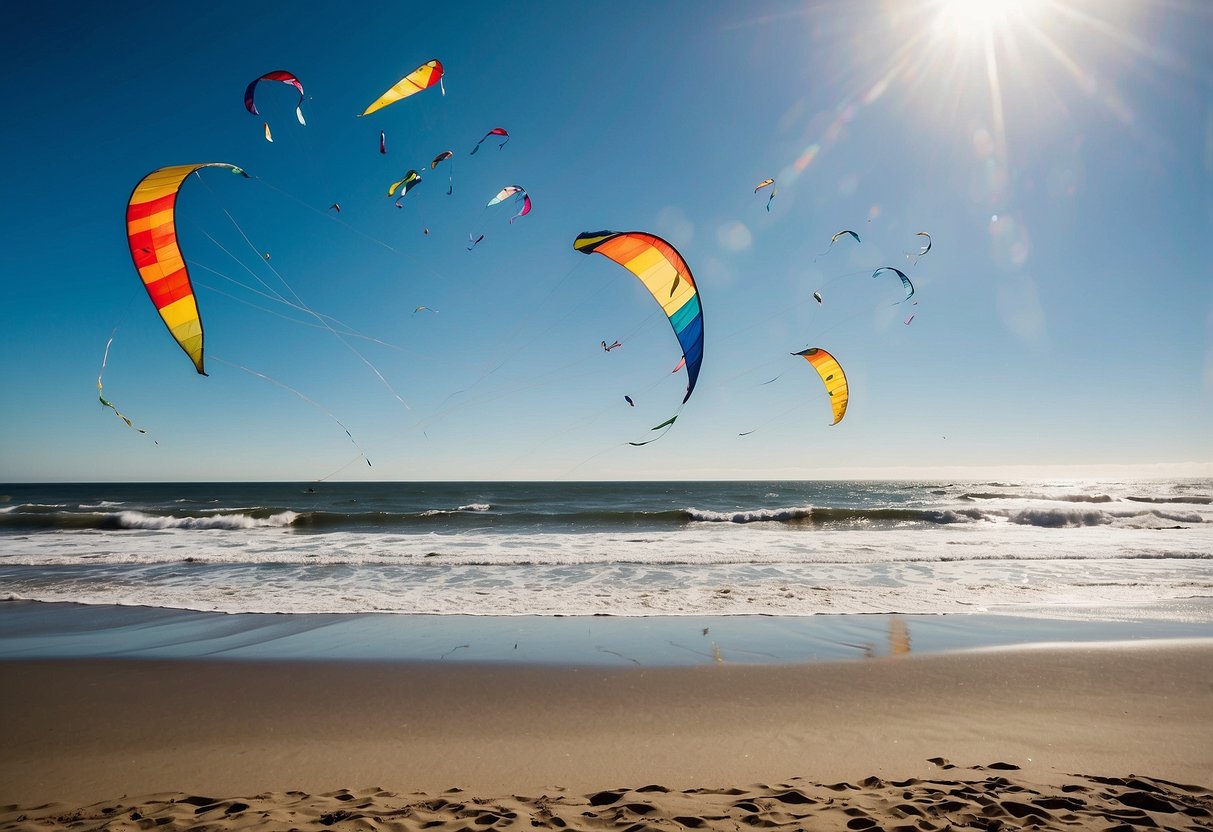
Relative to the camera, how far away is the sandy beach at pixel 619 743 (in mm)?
3158

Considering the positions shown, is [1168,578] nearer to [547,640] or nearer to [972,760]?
[972,760]

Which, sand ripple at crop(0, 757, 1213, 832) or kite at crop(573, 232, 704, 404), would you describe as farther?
kite at crop(573, 232, 704, 404)

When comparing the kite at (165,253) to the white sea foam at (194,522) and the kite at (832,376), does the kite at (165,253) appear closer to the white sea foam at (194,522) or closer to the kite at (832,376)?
the kite at (832,376)

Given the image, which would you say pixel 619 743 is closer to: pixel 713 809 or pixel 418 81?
pixel 713 809

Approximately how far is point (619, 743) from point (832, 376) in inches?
392

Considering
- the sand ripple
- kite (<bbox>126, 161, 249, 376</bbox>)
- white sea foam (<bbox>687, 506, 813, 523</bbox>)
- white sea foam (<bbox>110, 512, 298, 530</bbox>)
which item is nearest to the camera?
the sand ripple

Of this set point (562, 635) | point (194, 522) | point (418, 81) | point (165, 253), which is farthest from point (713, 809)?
point (194, 522)

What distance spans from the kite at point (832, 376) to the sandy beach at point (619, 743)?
6.74 m

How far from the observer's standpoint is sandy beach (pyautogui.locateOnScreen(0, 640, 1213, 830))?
124 inches

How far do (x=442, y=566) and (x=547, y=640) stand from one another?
21.9 feet

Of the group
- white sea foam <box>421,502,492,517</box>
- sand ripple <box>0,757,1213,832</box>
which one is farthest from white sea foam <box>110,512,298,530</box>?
sand ripple <box>0,757,1213,832</box>

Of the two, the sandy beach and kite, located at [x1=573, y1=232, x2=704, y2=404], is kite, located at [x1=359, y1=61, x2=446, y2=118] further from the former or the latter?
the sandy beach

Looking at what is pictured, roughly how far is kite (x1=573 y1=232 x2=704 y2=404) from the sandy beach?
13.0 feet

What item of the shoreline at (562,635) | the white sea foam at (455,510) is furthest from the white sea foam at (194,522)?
the shoreline at (562,635)
